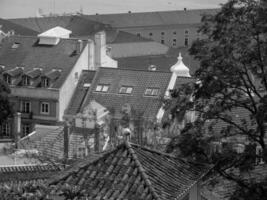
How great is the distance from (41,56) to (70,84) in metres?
4.11

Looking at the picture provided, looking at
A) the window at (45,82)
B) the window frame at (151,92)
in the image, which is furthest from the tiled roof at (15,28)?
the window frame at (151,92)

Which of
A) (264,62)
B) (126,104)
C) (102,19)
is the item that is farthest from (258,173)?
(102,19)

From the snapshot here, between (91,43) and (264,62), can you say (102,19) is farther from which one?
(264,62)

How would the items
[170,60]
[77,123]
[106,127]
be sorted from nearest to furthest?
[106,127]
[77,123]
[170,60]

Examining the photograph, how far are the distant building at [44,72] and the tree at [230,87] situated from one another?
32.3m

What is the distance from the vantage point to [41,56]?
52188mm

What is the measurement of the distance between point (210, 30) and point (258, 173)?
A: 10.5 ft

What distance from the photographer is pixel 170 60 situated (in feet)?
250

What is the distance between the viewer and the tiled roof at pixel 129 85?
45000 millimetres

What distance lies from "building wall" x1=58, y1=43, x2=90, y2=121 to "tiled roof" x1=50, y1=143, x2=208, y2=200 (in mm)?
37216

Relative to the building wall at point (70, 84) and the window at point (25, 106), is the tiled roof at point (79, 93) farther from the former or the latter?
the window at point (25, 106)

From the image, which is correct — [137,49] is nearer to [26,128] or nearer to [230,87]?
[26,128]

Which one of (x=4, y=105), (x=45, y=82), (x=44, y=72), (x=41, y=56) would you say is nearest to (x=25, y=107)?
(x=45, y=82)

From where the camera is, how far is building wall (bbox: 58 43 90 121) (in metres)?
48.5
